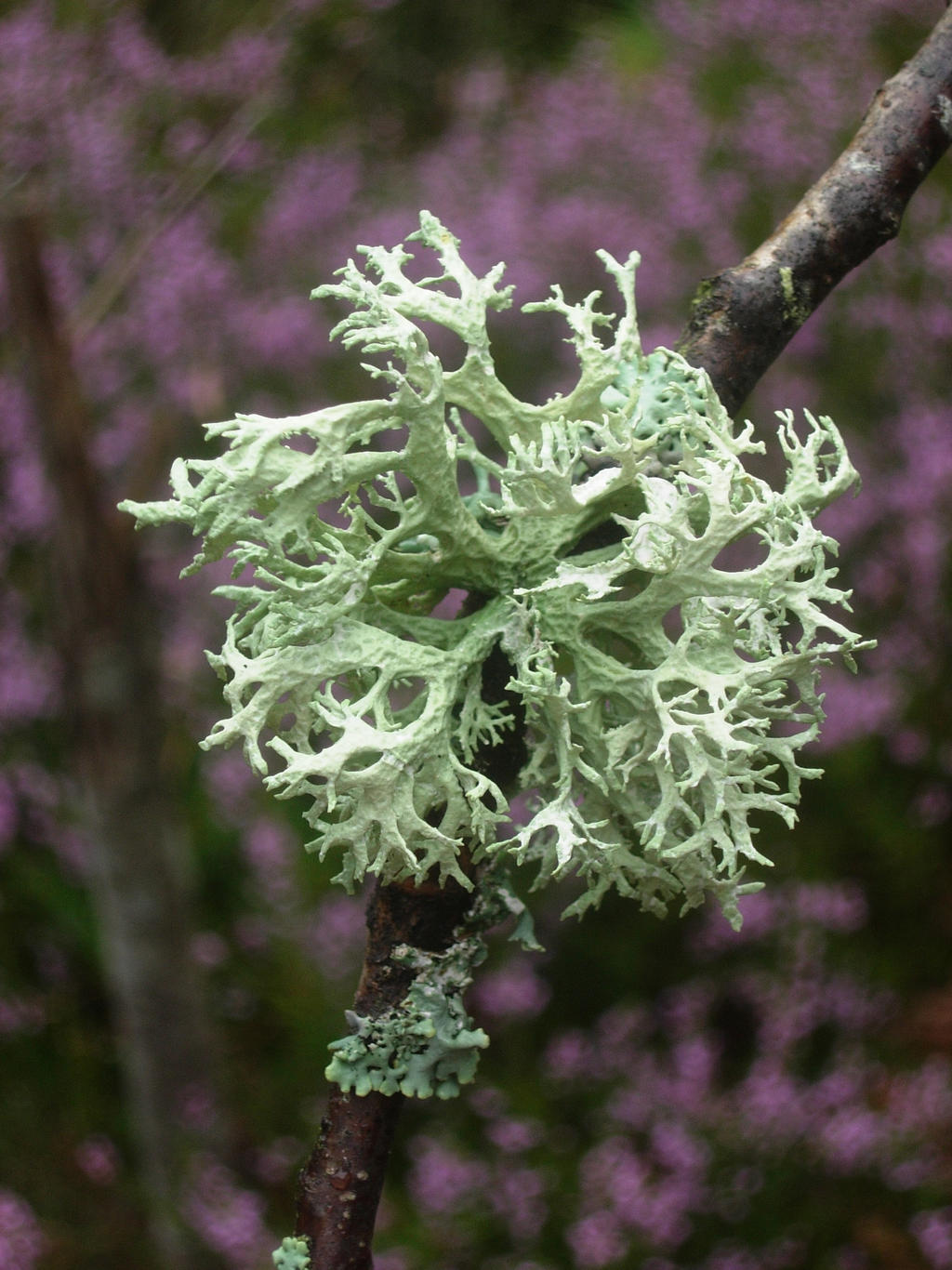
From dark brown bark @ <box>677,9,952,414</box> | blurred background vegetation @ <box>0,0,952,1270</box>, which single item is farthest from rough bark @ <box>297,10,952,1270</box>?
blurred background vegetation @ <box>0,0,952,1270</box>

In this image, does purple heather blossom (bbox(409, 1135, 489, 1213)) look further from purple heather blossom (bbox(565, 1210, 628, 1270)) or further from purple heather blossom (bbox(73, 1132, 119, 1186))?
purple heather blossom (bbox(73, 1132, 119, 1186))

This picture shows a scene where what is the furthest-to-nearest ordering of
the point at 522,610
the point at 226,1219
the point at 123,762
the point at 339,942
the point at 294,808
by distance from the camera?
the point at 294,808, the point at 339,942, the point at 226,1219, the point at 123,762, the point at 522,610

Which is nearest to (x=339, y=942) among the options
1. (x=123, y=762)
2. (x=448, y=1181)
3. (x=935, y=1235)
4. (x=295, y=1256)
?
(x=448, y=1181)

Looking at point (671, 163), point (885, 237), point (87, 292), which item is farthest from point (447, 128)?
point (885, 237)

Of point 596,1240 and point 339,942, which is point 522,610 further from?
point 339,942

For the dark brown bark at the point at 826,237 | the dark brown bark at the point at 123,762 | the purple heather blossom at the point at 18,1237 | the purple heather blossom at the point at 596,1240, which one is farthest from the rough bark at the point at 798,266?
the purple heather blossom at the point at 18,1237

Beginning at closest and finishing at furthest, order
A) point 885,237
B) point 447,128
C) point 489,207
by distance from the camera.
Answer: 1. point 885,237
2. point 489,207
3. point 447,128

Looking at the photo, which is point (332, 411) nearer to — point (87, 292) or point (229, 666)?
point (229, 666)
